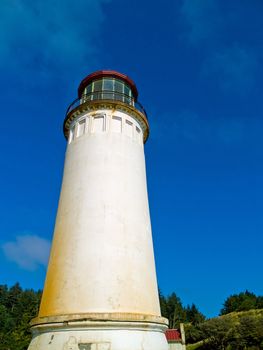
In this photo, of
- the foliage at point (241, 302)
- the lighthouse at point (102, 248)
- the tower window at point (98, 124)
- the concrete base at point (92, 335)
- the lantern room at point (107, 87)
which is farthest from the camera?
the foliage at point (241, 302)

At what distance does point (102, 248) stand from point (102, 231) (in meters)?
0.60

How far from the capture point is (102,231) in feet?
35.8

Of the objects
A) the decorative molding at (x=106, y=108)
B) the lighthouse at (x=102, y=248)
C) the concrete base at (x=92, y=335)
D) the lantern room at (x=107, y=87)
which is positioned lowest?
the concrete base at (x=92, y=335)

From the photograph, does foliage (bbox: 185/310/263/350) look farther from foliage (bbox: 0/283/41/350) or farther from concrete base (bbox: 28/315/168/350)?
concrete base (bbox: 28/315/168/350)

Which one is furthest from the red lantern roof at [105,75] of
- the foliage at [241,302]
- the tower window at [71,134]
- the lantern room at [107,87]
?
the foliage at [241,302]

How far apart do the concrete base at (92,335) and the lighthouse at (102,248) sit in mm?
25

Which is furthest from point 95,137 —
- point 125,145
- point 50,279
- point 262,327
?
point 262,327

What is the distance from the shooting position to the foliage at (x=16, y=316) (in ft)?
134

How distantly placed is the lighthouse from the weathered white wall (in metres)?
0.03

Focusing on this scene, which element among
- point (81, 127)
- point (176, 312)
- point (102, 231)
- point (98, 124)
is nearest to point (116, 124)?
point (98, 124)

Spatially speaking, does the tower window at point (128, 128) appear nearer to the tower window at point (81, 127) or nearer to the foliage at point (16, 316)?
the tower window at point (81, 127)

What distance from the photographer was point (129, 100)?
15.8 m

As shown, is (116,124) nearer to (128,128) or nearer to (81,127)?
(128,128)

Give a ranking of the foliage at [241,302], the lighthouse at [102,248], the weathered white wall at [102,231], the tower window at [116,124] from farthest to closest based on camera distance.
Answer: the foliage at [241,302]
the tower window at [116,124]
the weathered white wall at [102,231]
the lighthouse at [102,248]
